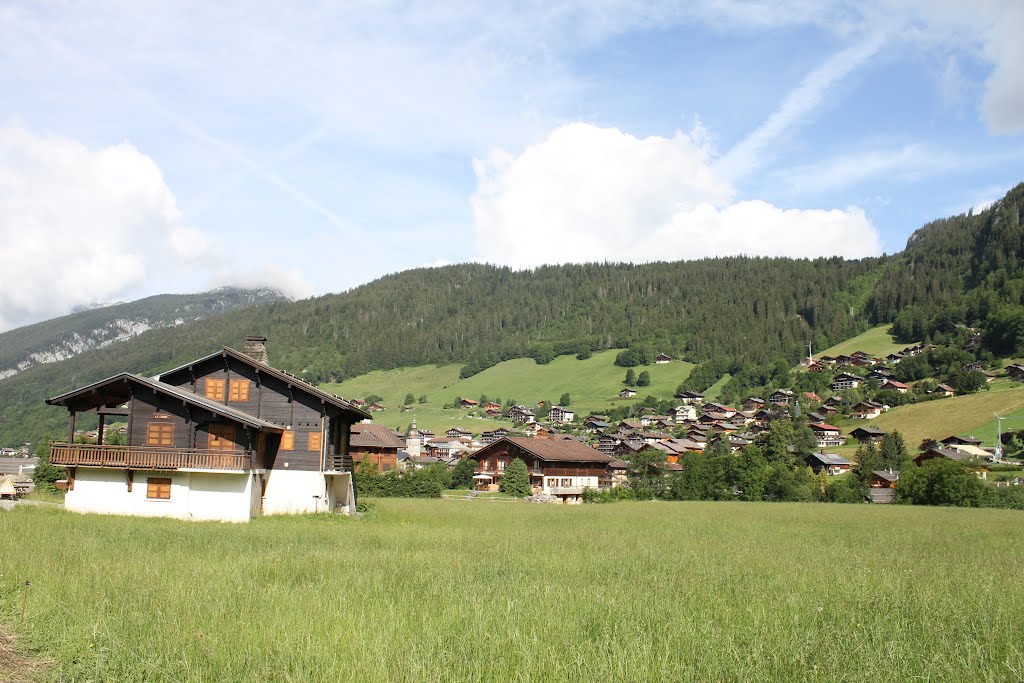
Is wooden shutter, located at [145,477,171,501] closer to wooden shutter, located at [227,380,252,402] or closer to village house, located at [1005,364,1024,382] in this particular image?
wooden shutter, located at [227,380,252,402]

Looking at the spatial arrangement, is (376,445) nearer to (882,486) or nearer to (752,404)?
(882,486)

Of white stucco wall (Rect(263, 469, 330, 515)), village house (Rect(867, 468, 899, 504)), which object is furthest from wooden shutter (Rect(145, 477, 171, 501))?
village house (Rect(867, 468, 899, 504))

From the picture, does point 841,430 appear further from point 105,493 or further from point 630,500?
point 105,493

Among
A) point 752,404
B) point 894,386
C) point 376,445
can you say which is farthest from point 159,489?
point 752,404

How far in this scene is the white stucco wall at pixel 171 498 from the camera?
31984mm

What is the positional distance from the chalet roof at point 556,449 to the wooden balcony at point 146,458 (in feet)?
166

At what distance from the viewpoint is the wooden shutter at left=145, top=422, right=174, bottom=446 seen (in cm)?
3366

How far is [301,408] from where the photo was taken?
37406 millimetres

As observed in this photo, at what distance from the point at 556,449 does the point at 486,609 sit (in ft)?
235

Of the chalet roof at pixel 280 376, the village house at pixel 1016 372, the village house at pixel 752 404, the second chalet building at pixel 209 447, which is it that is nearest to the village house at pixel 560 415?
the village house at pixel 752 404

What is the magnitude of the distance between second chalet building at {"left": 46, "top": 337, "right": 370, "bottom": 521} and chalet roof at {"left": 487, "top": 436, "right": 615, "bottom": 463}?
44.2 meters

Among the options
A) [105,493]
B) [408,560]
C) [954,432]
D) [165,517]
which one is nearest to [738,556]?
[408,560]

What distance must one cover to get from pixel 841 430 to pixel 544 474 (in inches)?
2815

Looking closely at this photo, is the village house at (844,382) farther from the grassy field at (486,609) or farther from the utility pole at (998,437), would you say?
the grassy field at (486,609)
